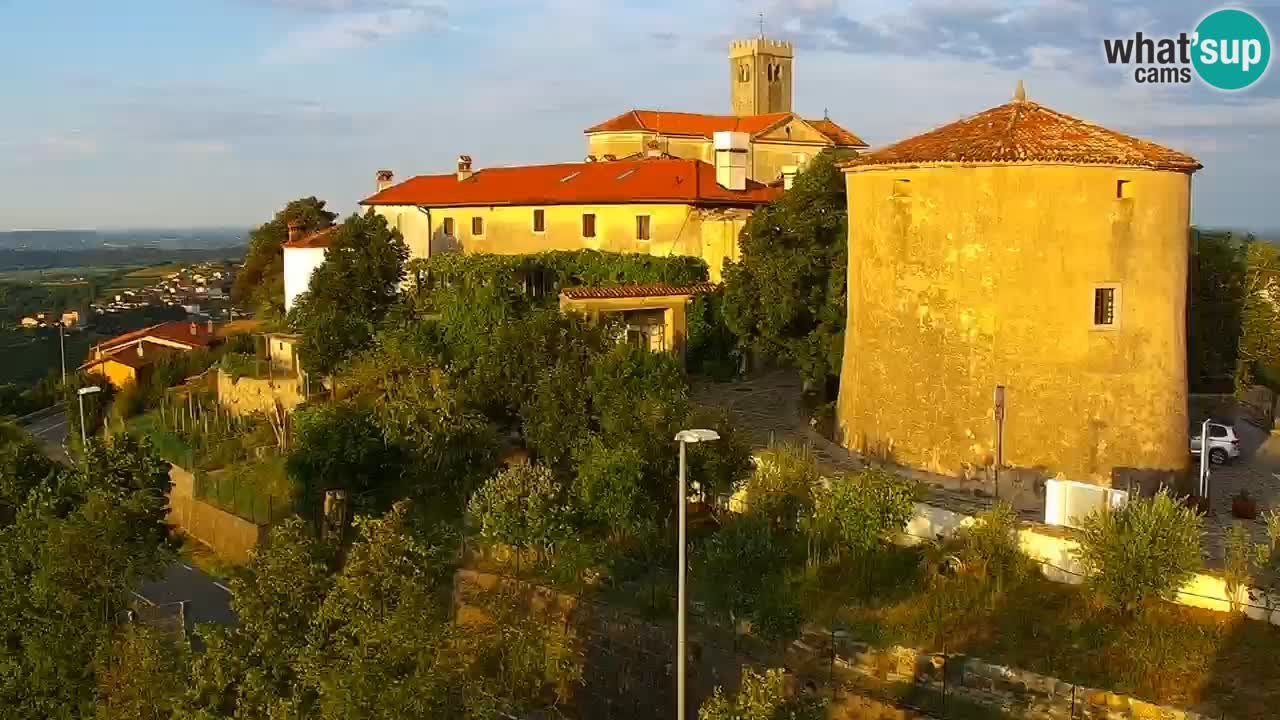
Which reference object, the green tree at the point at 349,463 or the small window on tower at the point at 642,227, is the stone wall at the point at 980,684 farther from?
the small window on tower at the point at 642,227

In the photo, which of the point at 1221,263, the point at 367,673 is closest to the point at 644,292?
the point at 1221,263

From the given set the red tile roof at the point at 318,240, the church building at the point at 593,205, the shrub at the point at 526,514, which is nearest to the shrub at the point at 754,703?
the shrub at the point at 526,514

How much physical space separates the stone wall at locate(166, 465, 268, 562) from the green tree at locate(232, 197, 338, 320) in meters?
20.8

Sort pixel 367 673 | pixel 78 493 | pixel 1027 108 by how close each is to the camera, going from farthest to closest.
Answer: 1. pixel 1027 108
2. pixel 78 493
3. pixel 367 673

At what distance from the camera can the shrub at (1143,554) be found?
50.8 ft

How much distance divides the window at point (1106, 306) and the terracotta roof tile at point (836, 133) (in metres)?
36.1

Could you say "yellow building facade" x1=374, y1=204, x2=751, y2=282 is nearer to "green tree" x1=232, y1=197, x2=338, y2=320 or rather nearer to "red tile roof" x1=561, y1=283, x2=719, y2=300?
"red tile roof" x1=561, y1=283, x2=719, y2=300

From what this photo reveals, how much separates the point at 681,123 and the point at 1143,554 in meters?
46.4

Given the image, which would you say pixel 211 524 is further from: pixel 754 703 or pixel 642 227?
pixel 754 703

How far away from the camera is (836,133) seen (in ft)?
→ 197

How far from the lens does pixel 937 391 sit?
2248cm

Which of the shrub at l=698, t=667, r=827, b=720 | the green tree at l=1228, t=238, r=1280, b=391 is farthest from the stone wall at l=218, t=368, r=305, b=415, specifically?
the green tree at l=1228, t=238, r=1280, b=391

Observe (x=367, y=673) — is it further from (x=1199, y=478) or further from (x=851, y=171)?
(x=1199, y=478)

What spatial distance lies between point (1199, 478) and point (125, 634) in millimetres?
20064
